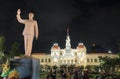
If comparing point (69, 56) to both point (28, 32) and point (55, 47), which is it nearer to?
point (55, 47)

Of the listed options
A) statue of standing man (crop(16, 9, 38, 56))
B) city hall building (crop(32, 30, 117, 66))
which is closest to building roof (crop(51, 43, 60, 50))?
city hall building (crop(32, 30, 117, 66))

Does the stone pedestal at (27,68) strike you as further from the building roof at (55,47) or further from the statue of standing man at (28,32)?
the building roof at (55,47)

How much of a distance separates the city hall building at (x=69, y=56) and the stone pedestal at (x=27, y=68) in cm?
11126

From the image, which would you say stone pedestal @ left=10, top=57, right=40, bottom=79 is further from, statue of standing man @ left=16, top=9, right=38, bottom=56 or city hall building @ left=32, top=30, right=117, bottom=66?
city hall building @ left=32, top=30, right=117, bottom=66

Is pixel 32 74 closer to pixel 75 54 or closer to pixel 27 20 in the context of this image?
pixel 27 20

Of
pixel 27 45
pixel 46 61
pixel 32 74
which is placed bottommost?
pixel 32 74

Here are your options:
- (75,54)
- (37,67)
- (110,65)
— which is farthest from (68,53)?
(37,67)

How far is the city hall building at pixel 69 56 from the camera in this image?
131750 mm

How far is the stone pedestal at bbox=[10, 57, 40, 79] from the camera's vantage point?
56.3 ft

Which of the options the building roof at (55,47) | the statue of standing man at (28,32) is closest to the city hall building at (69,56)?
the building roof at (55,47)

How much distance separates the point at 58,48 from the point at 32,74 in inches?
4812

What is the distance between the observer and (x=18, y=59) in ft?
56.1

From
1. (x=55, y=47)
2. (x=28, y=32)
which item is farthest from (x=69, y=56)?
(x=28, y=32)

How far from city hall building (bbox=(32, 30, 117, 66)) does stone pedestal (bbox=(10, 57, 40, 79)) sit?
111m
